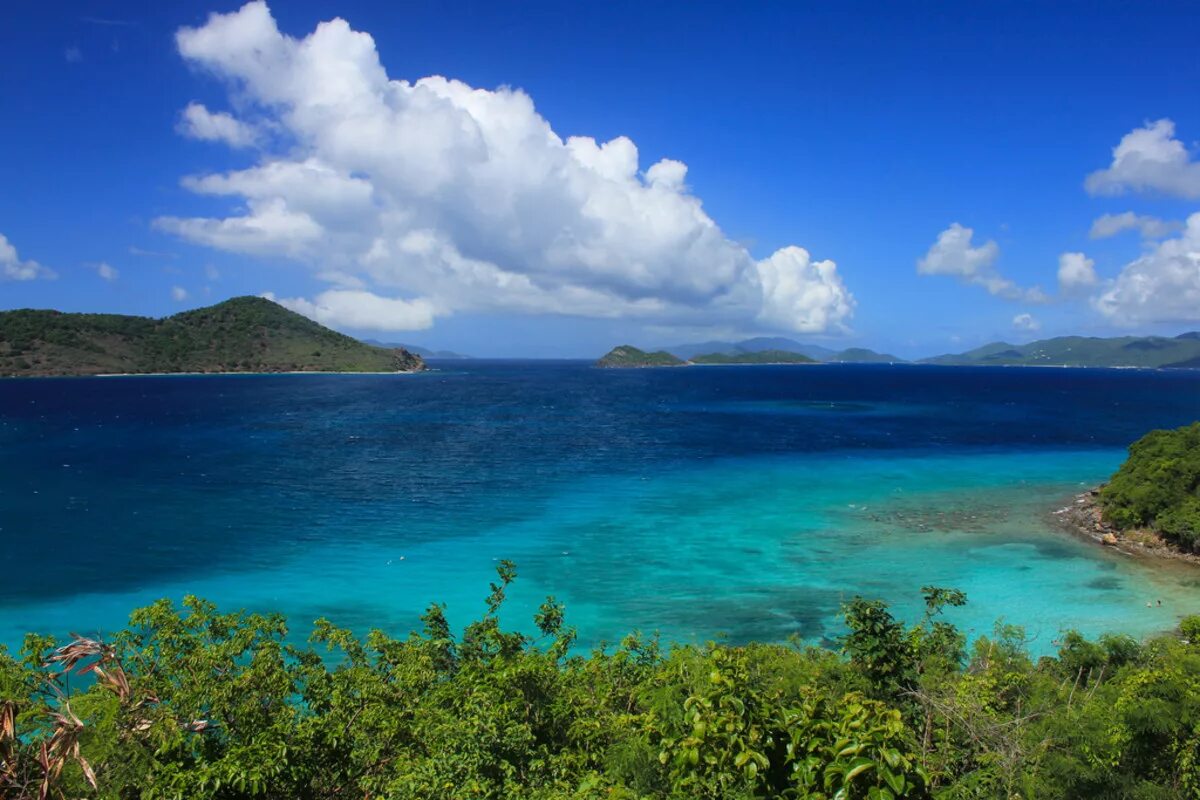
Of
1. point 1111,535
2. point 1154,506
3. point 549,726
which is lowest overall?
point 1111,535

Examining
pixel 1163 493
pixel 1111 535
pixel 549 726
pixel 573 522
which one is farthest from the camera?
pixel 573 522

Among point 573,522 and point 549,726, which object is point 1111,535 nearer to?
point 573,522

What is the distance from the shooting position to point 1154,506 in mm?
37312

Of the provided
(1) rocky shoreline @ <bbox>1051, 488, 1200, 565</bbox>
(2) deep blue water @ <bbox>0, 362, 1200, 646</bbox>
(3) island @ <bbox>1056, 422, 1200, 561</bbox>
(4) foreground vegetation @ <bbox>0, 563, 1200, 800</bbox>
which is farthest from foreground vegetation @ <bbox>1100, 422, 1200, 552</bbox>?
(4) foreground vegetation @ <bbox>0, 563, 1200, 800</bbox>

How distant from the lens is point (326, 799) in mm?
10258

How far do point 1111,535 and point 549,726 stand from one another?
132ft

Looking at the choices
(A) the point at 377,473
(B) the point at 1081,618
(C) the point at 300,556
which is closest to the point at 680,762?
(B) the point at 1081,618

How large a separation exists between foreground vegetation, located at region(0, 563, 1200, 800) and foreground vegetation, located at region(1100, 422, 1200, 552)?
2603 centimetres

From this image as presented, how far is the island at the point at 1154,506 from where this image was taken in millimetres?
34938

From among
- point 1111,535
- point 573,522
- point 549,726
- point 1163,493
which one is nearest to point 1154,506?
point 1163,493

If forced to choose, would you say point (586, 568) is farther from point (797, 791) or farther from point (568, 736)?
point (797, 791)

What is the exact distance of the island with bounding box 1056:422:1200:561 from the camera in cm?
3494

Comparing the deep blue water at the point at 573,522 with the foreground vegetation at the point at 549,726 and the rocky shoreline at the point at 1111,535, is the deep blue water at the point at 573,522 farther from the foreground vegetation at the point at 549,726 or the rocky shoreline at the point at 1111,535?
the foreground vegetation at the point at 549,726

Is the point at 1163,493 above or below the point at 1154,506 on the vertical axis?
above
